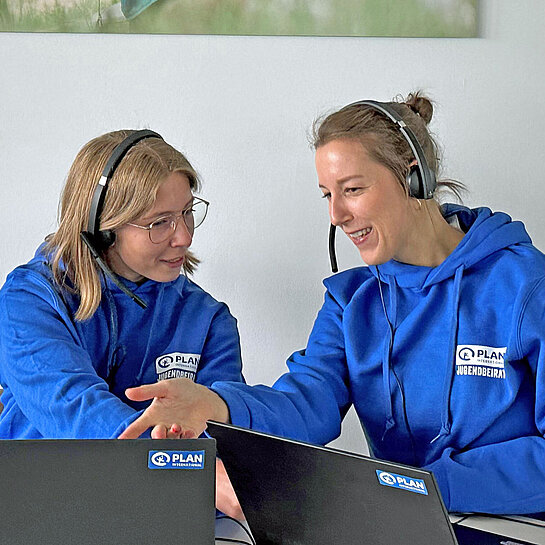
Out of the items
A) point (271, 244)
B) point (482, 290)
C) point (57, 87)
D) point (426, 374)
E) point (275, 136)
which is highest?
point (57, 87)

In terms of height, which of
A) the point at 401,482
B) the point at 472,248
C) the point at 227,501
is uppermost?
the point at 472,248

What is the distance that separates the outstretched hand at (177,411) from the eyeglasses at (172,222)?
0.37m

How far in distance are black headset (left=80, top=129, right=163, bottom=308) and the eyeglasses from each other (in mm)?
65

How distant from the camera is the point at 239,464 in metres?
1.01

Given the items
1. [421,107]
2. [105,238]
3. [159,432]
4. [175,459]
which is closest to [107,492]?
[175,459]

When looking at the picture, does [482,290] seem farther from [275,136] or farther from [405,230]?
[275,136]

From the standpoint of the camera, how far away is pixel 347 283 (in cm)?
167

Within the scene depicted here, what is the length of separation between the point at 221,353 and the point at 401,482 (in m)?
0.89

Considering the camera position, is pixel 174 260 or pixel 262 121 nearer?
pixel 174 260

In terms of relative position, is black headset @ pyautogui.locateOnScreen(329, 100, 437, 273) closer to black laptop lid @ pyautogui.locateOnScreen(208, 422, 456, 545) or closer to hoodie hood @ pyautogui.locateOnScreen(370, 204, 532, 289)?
hoodie hood @ pyautogui.locateOnScreen(370, 204, 532, 289)

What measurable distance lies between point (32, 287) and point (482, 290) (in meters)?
0.85

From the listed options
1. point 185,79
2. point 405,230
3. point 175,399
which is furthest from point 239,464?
point 185,79

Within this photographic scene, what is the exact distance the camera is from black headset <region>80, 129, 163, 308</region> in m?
1.52

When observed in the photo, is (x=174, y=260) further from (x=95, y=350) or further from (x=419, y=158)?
(x=419, y=158)
